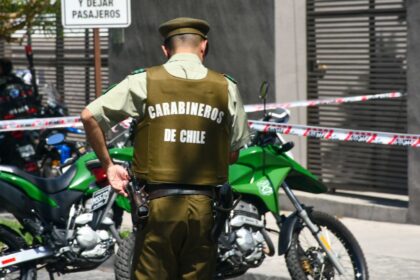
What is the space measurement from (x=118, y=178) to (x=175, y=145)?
1.10 ft

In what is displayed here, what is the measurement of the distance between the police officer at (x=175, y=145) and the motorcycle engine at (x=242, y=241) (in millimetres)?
1570

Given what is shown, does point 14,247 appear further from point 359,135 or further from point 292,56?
point 292,56

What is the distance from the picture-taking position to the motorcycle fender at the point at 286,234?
7.62 metres

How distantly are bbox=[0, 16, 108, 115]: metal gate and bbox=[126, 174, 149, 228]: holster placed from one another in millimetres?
10235

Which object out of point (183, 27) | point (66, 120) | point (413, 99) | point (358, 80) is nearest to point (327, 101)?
point (358, 80)

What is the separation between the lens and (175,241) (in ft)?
19.0

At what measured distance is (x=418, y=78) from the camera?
1139 centimetres

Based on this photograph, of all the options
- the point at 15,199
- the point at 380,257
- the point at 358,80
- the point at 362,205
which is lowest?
the point at 380,257

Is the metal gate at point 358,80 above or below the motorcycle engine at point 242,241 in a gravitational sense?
above

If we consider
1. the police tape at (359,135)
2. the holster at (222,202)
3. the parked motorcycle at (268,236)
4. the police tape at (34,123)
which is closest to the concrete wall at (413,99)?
the police tape at (359,135)

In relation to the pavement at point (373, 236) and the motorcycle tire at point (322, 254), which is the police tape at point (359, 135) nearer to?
the pavement at point (373, 236)

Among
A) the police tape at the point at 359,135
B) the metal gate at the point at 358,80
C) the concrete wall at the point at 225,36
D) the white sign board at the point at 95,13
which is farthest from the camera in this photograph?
the concrete wall at the point at 225,36

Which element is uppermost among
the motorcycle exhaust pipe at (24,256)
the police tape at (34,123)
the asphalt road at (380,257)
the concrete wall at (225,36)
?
the concrete wall at (225,36)

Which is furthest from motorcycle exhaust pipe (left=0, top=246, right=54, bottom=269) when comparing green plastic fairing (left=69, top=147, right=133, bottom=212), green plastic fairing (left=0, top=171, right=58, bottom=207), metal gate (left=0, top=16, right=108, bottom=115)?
metal gate (left=0, top=16, right=108, bottom=115)
